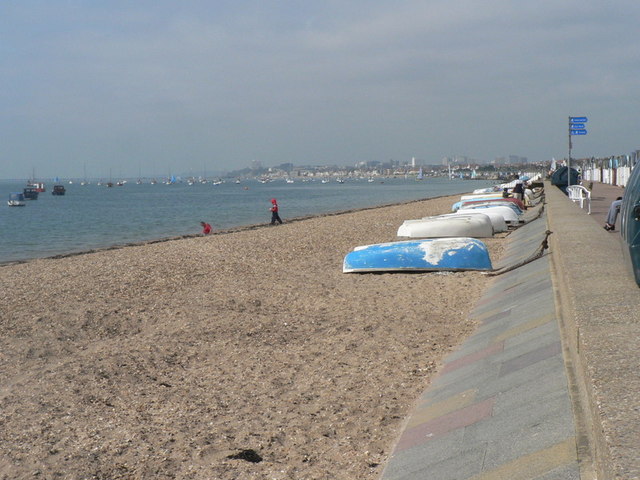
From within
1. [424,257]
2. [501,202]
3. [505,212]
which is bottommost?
[424,257]

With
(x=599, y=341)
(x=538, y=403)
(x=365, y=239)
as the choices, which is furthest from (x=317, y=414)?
(x=365, y=239)

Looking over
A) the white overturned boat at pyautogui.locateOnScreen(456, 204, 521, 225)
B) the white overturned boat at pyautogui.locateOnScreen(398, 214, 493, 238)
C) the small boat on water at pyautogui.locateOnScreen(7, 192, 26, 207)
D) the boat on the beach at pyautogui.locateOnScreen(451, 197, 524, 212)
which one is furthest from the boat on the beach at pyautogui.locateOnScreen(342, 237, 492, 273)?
the small boat on water at pyautogui.locateOnScreen(7, 192, 26, 207)

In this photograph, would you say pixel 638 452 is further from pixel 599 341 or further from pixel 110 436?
pixel 110 436

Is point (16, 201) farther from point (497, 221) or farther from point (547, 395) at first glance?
point (547, 395)

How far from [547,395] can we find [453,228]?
15583mm

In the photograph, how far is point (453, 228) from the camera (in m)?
20.2

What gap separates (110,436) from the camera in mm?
6262

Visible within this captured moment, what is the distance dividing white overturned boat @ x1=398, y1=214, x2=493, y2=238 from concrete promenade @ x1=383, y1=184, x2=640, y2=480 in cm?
1169

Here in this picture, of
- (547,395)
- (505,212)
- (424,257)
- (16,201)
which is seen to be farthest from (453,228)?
(16,201)

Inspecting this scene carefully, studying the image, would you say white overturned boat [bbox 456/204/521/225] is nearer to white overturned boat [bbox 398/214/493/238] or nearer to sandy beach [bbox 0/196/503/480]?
white overturned boat [bbox 398/214/493/238]

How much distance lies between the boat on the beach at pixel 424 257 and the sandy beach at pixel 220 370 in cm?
37

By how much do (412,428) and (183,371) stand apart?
139 inches

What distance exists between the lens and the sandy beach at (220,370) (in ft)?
18.7

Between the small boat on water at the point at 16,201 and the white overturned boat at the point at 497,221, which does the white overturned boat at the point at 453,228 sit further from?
the small boat on water at the point at 16,201
